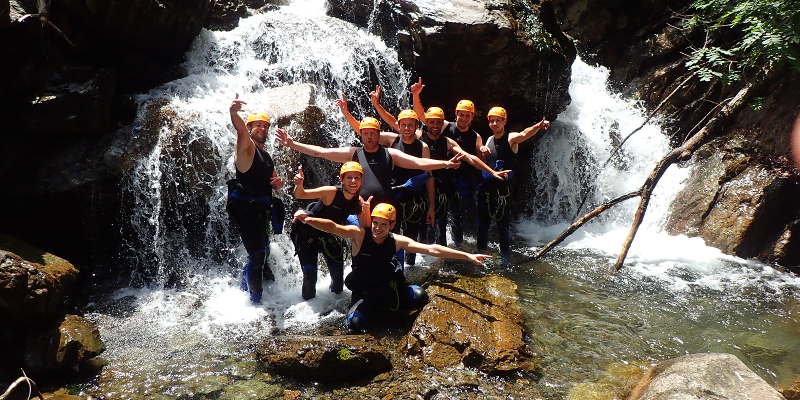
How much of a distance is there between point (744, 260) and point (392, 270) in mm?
6267

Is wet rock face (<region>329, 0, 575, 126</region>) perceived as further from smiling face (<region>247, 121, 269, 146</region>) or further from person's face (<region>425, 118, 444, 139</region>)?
smiling face (<region>247, 121, 269, 146</region>)

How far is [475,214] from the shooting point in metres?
10.4

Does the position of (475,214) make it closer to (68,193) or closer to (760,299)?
(760,299)

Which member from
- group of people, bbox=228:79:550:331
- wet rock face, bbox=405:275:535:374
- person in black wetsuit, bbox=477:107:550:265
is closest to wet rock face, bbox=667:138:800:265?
person in black wetsuit, bbox=477:107:550:265

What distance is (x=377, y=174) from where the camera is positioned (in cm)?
584

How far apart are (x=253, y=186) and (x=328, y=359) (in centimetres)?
228

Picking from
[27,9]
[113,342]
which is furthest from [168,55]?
[113,342]

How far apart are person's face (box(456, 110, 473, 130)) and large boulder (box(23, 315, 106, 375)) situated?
519cm

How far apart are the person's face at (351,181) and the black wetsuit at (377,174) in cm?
23

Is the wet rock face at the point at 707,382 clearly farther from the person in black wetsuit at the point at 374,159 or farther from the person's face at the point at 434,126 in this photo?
the person's face at the point at 434,126

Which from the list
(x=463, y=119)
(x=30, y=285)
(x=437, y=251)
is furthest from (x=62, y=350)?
(x=463, y=119)

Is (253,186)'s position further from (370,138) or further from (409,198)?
(409,198)

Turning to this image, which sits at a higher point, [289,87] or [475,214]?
[289,87]

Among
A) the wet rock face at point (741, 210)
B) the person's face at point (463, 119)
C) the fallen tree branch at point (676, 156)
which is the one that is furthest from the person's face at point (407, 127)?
the wet rock face at point (741, 210)
